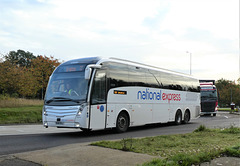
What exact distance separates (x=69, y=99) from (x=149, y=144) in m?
4.64

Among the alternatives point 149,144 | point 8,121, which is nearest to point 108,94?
point 149,144

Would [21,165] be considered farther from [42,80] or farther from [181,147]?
[42,80]

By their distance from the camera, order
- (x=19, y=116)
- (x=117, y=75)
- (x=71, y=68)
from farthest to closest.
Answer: (x=19, y=116) → (x=117, y=75) → (x=71, y=68)

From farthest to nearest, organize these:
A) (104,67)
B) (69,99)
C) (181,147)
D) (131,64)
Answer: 1. (131,64)
2. (104,67)
3. (69,99)
4. (181,147)

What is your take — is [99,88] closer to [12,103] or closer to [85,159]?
[85,159]

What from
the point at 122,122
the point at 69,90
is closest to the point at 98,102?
the point at 69,90

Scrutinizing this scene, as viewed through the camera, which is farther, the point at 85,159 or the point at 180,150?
the point at 180,150

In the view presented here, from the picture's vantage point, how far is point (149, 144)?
8.48 metres

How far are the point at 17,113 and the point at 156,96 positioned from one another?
422 inches

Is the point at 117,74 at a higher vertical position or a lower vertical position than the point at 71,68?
lower

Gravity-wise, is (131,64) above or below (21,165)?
above

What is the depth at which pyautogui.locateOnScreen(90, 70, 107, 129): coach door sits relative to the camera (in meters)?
12.1

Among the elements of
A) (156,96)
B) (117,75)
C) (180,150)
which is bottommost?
(180,150)

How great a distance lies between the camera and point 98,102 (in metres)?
12.4
